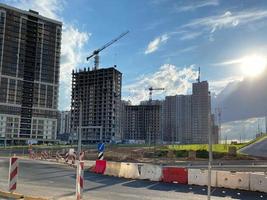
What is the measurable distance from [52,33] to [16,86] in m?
34.7

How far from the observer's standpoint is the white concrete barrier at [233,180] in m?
21.0

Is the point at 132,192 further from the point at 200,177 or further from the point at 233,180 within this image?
the point at 233,180

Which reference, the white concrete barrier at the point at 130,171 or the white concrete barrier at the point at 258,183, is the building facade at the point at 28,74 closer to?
the white concrete barrier at the point at 130,171

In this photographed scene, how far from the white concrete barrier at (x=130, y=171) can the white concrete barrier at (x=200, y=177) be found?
14.6ft

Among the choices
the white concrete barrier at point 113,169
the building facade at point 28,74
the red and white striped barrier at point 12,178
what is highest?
the building facade at point 28,74

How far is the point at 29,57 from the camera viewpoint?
585 feet

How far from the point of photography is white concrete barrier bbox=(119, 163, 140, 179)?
2646 centimetres

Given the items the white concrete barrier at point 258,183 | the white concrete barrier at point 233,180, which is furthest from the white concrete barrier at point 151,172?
the white concrete barrier at point 258,183

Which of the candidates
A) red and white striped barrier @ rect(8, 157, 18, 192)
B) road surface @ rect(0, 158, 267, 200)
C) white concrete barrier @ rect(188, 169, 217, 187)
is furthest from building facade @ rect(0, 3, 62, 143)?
red and white striped barrier @ rect(8, 157, 18, 192)

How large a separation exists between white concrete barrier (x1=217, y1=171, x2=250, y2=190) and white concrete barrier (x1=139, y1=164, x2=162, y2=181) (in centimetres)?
441

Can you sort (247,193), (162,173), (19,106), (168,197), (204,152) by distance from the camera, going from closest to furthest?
(168,197) < (247,193) < (162,173) < (204,152) < (19,106)

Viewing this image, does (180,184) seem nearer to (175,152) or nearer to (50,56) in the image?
(175,152)

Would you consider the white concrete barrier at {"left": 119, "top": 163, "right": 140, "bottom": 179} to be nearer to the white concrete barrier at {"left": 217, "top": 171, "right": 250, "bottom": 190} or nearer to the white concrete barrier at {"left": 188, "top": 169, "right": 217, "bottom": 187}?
the white concrete barrier at {"left": 188, "top": 169, "right": 217, "bottom": 187}

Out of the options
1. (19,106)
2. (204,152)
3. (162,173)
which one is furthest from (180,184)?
(19,106)
